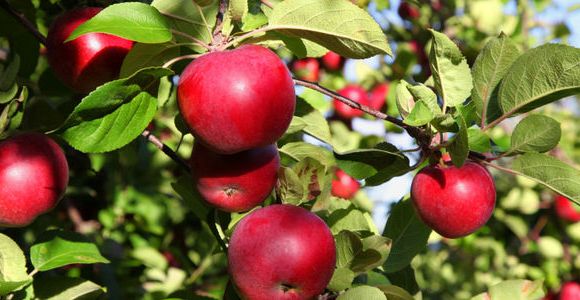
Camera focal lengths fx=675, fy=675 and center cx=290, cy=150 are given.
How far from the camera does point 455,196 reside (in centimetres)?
117

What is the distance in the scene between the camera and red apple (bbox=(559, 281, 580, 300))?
3.21m

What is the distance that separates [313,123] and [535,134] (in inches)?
18.3

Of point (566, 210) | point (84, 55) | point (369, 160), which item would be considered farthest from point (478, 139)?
point (566, 210)

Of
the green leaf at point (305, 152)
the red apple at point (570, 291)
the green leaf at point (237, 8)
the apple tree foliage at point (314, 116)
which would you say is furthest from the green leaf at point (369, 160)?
the red apple at point (570, 291)

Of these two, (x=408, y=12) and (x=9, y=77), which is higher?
(x=9, y=77)

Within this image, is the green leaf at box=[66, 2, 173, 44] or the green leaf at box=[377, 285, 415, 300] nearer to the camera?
the green leaf at box=[66, 2, 173, 44]

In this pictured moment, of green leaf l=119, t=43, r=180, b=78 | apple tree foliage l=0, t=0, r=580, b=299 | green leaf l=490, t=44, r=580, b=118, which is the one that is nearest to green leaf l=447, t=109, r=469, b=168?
apple tree foliage l=0, t=0, r=580, b=299

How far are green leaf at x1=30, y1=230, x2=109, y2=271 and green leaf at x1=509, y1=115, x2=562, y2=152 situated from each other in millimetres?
803

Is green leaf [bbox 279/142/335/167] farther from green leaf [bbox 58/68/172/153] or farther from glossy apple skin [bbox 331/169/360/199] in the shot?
glossy apple skin [bbox 331/169/360/199]

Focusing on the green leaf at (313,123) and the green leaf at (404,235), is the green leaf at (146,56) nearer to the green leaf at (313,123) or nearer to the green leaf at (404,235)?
the green leaf at (313,123)

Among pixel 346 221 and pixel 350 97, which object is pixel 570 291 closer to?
pixel 350 97

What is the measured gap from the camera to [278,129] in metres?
1.01

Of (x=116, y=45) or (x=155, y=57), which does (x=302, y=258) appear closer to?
(x=155, y=57)

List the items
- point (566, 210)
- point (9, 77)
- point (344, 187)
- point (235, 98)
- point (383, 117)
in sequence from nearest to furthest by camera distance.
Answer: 1. point (235, 98)
2. point (383, 117)
3. point (9, 77)
4. point (344, 187)
5. point (566, 210)
